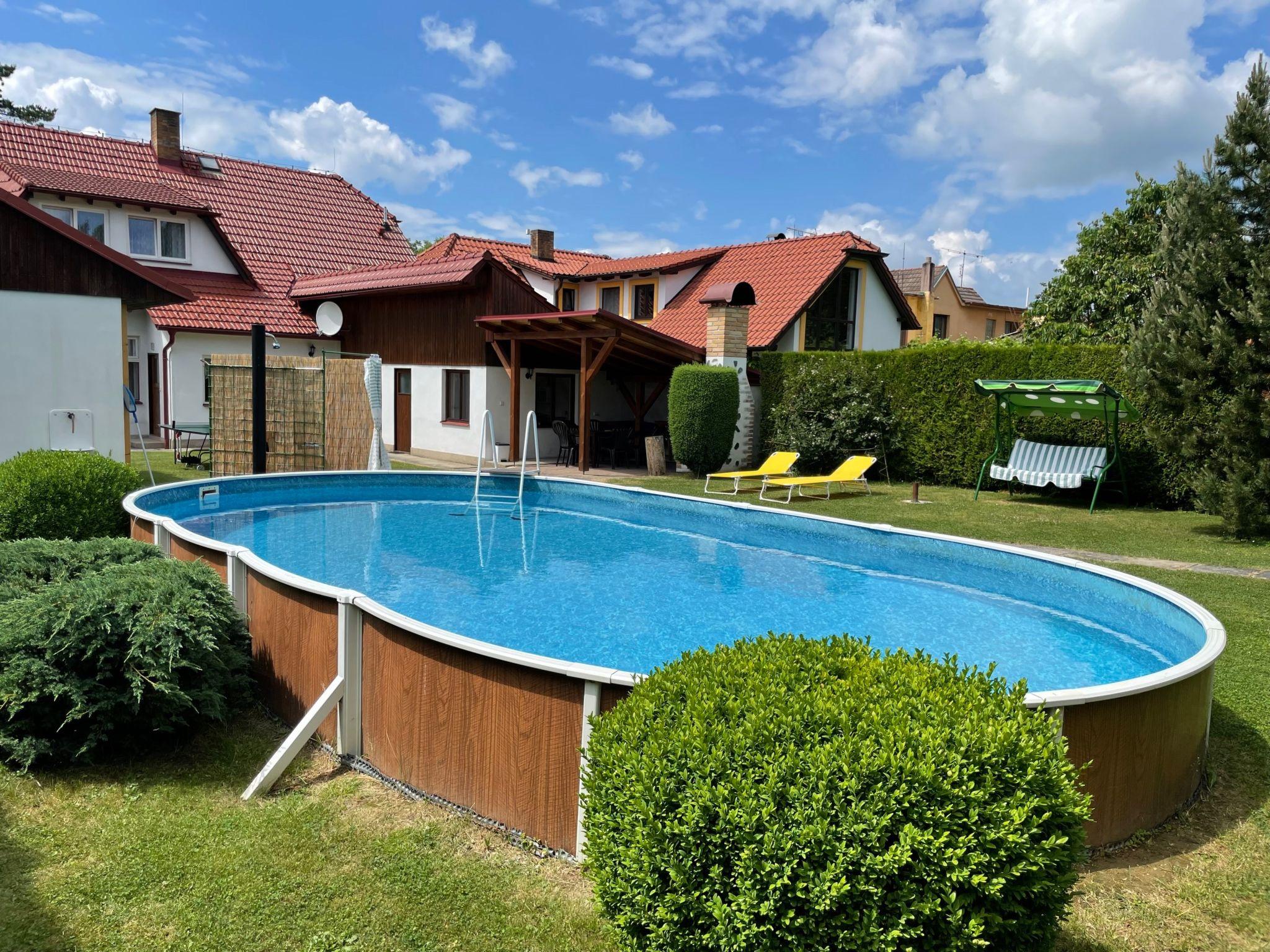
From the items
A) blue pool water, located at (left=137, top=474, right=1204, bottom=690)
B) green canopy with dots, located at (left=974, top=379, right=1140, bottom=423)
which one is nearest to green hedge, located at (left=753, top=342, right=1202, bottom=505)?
green canopy with dots, located at (left=974, top=379, right=1140, bottom=423)

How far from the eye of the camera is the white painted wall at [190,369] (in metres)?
22.2

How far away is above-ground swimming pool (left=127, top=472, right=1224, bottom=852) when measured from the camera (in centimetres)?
412

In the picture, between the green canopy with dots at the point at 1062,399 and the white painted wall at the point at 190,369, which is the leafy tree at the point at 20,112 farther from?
the green canopy with dots at the point at 1062,399

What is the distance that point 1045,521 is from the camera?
1352 cm

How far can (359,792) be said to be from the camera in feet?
15.3

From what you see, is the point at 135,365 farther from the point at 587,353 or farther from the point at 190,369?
the point at 587,353

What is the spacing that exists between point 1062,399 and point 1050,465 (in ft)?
4.06

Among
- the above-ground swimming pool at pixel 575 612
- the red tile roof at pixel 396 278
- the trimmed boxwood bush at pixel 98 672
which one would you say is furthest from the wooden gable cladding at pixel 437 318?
the trimmed boxwood bush at pixel 98 672

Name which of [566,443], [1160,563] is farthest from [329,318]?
[1160,563]

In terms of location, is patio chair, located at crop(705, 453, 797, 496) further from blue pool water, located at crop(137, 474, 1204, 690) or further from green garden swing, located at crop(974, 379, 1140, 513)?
green garden swing, located at crop(974, 379, 1140, 513)

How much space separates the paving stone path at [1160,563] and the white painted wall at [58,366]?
40.5 ft

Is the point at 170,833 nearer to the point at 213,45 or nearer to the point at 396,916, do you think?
the point at 396,916

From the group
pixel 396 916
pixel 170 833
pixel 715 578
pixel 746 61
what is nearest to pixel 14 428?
pixel 715 578

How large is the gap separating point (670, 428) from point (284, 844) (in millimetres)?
15074
